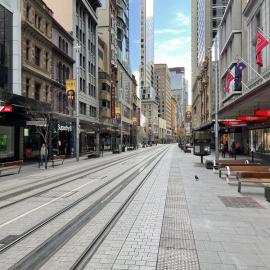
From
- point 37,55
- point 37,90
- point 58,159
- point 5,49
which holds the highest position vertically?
point 37,55

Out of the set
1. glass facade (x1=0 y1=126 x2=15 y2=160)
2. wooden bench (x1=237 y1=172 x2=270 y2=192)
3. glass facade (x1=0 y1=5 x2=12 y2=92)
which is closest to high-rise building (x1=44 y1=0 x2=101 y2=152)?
glass facade (x1=0 y1=126 x2=15 y2=160)

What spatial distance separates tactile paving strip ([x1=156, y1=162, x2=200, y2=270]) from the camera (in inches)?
276

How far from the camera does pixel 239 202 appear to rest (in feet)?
44.9

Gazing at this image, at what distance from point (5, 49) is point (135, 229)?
27.9 meters


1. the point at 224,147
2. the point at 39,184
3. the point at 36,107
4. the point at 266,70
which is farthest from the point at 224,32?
the point at 39,184

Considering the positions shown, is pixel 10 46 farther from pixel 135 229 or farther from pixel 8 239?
pixel 135 229

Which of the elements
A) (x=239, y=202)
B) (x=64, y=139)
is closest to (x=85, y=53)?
(x=64, y=139)

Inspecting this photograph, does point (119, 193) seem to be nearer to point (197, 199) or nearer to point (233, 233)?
point (197, 199)

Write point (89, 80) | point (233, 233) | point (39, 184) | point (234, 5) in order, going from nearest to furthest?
1. point (233, 233)
2. point (39, 184)
3. point (234, 5)
4. point (89, 80)

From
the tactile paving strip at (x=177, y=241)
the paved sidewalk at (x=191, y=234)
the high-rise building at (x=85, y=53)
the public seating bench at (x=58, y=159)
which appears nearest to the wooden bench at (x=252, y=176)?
the paved sidewalk at (x=191, y=234)

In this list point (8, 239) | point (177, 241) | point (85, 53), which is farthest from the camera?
point (85, 53)

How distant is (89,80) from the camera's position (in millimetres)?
65062

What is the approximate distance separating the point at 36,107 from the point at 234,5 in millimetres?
37760

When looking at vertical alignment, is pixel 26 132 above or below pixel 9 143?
above
